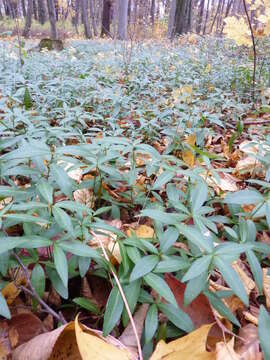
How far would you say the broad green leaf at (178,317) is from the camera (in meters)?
0.80

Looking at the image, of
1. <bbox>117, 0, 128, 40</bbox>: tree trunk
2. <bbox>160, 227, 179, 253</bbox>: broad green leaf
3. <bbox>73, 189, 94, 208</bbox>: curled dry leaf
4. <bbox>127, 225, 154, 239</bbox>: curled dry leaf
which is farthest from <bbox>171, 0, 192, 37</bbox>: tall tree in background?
<bbox>160, 227, 179, 253</bbox>: broad green leaf

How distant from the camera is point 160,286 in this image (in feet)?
2.61

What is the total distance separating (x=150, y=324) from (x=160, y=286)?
10 cm

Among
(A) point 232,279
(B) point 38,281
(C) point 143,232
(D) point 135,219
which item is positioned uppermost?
(A) point 232,279

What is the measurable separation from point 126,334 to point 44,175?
623 mm

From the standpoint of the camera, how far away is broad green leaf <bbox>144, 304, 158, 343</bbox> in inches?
30.7

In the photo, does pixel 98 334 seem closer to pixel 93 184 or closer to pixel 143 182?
pixel 93 184

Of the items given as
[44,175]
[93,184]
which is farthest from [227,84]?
[44,175]

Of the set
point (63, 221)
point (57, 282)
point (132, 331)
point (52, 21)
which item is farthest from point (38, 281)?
point (52, 21)

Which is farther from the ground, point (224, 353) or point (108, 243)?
point (224, 353)

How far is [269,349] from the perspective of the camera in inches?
26.1

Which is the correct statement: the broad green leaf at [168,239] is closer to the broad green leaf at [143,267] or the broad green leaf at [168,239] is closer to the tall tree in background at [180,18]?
the broad green leaf at [143,267]

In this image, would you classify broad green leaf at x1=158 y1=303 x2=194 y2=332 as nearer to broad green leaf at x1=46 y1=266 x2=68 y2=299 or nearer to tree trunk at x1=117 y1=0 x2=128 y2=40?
broad green leaf at x1=46 y1=266 x2=68 y2=299

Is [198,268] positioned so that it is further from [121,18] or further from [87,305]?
[121,18]
